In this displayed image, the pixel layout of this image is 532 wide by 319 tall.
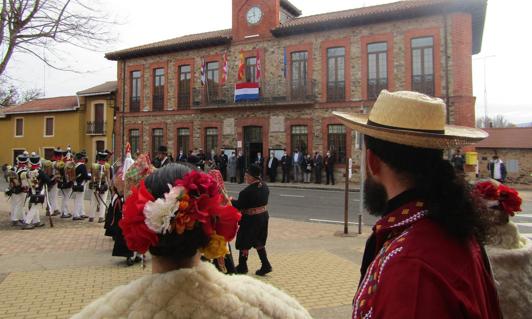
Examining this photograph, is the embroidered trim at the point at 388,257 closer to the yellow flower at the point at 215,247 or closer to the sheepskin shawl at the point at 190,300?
the sheepskin shawl at the point at 190,300

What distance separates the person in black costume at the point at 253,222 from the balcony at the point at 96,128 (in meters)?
30.2

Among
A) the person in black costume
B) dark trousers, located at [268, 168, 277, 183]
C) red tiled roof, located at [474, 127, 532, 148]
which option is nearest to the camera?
the person in black costume

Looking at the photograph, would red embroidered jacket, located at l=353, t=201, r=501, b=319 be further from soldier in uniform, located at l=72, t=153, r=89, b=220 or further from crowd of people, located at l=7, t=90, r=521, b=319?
soldier in uniform, located at l=72, t=153, r=89, b=220

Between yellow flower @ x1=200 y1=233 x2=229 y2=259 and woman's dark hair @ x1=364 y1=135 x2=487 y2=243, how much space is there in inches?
29.6

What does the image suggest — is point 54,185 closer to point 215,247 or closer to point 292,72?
point 215,247

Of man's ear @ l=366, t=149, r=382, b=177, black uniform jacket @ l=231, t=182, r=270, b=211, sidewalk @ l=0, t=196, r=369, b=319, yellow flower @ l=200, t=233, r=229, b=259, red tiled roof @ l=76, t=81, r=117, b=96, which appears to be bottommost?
sidewalk @ l=0, t=196, r=369, b=319

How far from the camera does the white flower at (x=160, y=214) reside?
1.59 m

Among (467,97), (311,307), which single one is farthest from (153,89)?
(311,307)

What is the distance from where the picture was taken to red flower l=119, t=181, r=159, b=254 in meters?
1.60

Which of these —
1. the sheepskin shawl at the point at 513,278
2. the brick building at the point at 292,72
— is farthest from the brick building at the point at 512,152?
the sheepskin shawl at the point at 513,278

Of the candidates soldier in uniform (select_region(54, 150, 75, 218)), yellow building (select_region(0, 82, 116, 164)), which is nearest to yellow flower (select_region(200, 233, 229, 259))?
soldier in uniform (select_region(54, 150, 75, 218))

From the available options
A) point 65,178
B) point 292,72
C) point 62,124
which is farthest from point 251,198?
point 62,124

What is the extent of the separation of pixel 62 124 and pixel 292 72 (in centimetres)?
2166

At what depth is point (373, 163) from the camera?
182 centimetres
